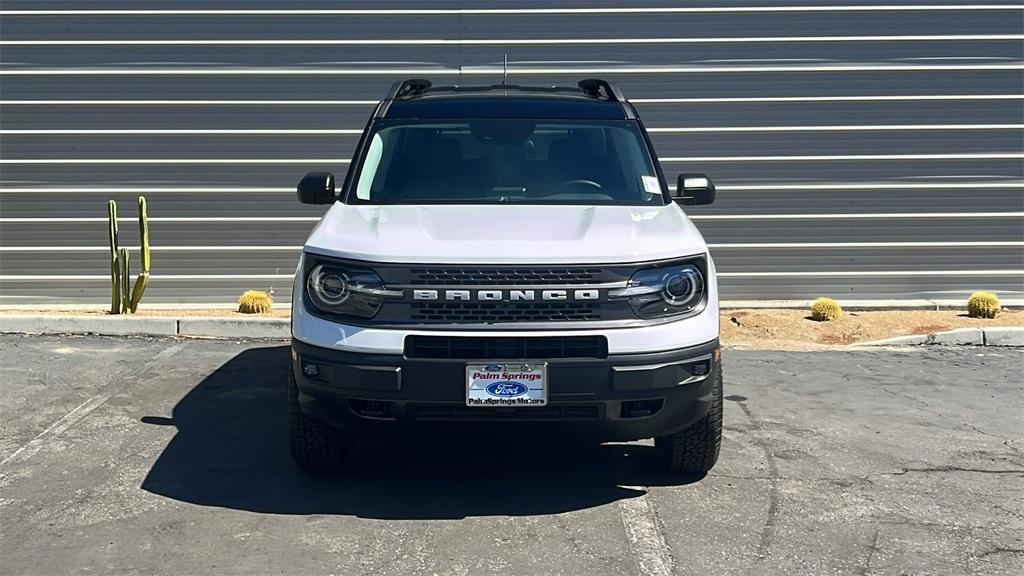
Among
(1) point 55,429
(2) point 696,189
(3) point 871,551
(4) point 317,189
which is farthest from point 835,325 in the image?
(1) point 55,429

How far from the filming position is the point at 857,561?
464 centimetres

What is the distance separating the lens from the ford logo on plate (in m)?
5.00

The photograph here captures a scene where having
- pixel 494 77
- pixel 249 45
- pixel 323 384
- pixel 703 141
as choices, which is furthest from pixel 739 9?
pixel 323 384

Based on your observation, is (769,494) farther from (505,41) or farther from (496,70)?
(505,41)

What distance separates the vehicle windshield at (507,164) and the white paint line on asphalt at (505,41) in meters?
5.00

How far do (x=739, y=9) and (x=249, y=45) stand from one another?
4714mm

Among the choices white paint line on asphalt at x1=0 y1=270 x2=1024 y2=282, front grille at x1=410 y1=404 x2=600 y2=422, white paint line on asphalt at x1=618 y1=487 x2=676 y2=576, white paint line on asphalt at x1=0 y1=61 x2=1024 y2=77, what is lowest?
white paint line on asphalt at x1=0 y1=270 x2=1024 y2=282

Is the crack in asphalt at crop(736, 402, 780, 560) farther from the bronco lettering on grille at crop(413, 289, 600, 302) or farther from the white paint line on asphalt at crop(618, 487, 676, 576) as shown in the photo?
the bronco lettering on grille at crop(413, 289, 600, 302)

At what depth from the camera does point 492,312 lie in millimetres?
5070

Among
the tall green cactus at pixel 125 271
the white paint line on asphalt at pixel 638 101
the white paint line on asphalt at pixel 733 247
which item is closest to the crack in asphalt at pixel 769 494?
the white paint line on asphalt at pixel 733 247

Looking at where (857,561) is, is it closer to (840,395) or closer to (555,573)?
(555,573)

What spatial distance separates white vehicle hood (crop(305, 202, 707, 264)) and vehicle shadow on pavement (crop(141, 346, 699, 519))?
39.7 inches

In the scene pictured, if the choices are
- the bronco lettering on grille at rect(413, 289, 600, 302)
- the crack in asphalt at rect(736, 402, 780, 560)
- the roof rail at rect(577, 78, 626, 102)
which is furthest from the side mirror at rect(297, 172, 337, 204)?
the crack in asphalt at rect(736, 402, 780, 560)

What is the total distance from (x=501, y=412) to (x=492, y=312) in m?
0.43
